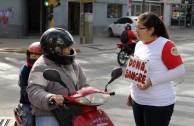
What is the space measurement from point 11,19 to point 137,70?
21924 mm

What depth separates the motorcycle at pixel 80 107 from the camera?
113 inches

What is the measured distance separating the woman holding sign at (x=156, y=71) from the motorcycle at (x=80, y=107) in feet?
2.46

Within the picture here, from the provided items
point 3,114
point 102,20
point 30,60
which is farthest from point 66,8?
point 30,60

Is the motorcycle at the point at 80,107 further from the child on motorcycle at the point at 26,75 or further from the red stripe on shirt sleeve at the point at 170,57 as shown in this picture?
the child on motorcycle at the point at 26,75

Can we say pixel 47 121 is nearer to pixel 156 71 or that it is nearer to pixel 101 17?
pixel 156 71

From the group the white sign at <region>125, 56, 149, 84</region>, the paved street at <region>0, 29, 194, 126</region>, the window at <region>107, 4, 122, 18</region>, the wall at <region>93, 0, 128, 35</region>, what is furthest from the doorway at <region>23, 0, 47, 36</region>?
the white sign at <region>125, 56, 149, 84</region>

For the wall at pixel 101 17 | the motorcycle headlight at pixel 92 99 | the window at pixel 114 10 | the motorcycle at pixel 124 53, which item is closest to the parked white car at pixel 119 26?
the wall at pixel 101 17

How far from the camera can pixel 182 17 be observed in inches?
1581

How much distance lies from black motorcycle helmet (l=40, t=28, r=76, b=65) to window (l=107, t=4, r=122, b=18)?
2698cm

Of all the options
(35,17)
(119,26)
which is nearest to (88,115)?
(119,26)

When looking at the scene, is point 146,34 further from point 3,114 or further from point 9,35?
point 9,35

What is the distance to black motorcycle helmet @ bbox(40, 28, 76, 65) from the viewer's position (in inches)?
121

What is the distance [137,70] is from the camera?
146 inches

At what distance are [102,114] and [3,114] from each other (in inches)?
162
